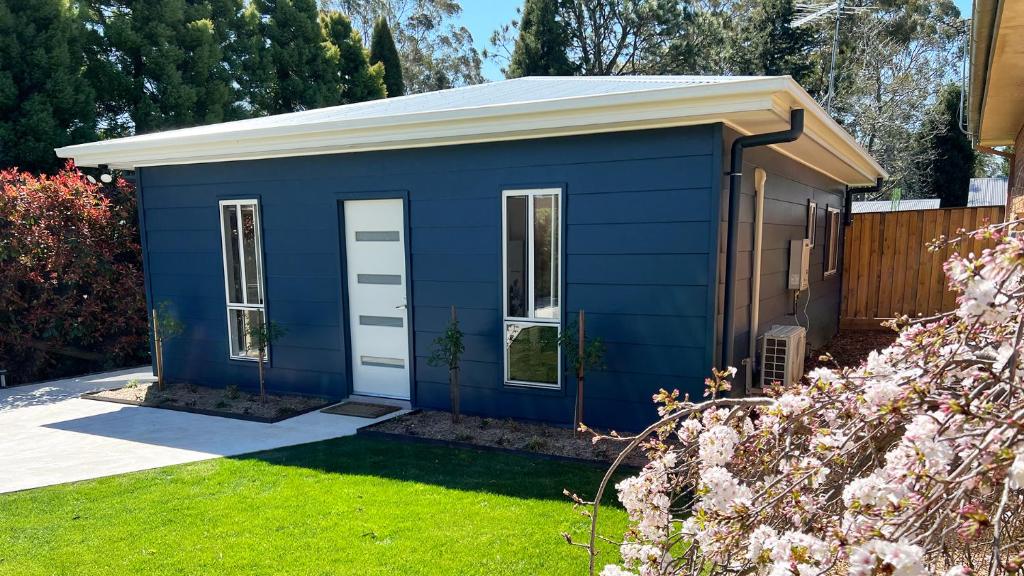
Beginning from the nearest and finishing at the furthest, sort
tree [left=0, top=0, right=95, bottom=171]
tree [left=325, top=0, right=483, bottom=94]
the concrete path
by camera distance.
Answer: the concrete path < tree [left=0, top=0, right=95, bottom=171] < tree [left=325, top=0, right=483, bottom=94]

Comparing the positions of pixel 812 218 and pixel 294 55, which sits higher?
pixel 294 55

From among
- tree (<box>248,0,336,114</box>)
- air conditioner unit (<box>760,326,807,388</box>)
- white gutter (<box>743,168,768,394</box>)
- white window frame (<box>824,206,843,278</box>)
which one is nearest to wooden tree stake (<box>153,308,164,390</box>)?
white gutter (<box>743,168,768,394</box>)

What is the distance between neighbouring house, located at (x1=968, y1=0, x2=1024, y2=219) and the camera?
2885 mm

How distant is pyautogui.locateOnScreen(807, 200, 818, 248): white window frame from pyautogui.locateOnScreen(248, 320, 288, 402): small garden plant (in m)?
5.70

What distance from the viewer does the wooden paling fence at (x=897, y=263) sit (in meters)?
9.40

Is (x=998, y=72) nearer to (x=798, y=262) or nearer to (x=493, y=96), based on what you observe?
(x=798, y=262)

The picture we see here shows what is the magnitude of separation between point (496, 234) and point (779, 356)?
8.79 ft

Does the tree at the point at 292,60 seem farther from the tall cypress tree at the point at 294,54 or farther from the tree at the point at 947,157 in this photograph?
the tree at the point at 947,157

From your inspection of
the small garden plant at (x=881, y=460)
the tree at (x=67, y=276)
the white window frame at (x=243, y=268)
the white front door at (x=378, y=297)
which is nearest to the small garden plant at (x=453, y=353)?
the white front door at (x=378, y=297)

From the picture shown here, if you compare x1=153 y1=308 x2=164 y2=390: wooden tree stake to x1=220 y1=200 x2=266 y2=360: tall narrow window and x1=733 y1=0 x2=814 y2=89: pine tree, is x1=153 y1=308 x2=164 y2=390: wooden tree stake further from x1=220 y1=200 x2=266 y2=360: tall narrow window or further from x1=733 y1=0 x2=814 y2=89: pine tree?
x1=733 y1=0 x2=814 y2=89: pine tree

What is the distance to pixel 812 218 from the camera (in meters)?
7.15

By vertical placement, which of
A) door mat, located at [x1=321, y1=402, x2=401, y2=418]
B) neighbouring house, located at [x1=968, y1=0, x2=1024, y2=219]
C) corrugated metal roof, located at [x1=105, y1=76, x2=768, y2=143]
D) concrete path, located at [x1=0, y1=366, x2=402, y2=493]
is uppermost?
corrugated metal roof, located at [x1=105, y1=76, x2=768, y2=143]

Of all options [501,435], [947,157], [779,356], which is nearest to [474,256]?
[501,435]

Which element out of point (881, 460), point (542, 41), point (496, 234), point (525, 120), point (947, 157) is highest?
point (542, 41)
